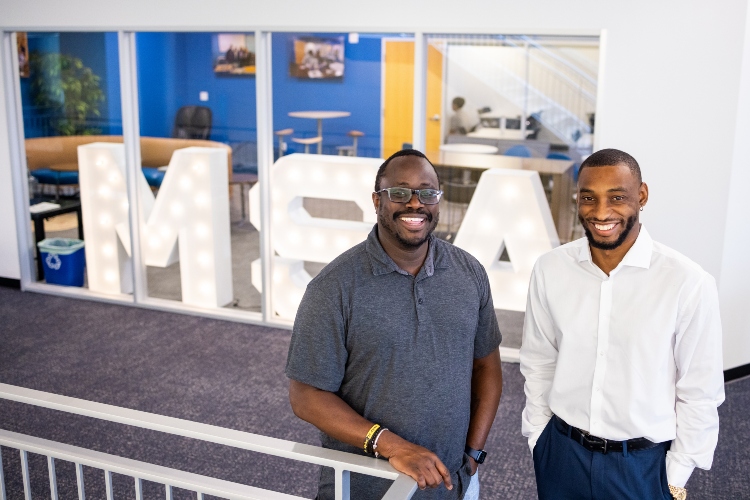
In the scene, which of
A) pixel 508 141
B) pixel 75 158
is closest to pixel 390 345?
pixel 508 141

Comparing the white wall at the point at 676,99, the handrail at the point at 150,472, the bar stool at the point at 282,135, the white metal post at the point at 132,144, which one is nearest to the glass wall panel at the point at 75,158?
the white metal post at the point at 132,144

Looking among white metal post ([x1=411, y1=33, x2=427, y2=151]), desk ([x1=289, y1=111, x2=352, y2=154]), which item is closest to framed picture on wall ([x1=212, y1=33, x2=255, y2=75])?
desk ([x1=289, y1=111, x2=352, y2=154])

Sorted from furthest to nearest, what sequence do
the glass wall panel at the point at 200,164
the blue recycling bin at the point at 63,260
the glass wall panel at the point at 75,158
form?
the blue recycling bin at the point at 63,260 < the glass wall panel at the point at 75,158 < the glass wall panel at the point at 200,164

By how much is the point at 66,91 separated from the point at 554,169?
4.12m

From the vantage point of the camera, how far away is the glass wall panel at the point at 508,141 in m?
A: 5.35

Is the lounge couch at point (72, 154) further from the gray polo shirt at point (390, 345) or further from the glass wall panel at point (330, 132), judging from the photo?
the gray polo shirt at point (390, 345)

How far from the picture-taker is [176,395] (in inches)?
199

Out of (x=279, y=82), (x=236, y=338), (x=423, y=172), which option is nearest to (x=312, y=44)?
(x=279, y=82)

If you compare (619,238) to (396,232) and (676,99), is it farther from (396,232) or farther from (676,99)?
(676,99)

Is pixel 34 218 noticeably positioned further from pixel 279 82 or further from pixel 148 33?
pixel 279 82

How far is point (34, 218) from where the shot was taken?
721cm

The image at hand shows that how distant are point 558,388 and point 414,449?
558mm

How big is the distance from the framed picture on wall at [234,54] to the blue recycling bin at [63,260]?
2.18 metres

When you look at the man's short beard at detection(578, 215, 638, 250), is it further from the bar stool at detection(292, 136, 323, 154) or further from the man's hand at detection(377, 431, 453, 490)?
the bar stool at detection(292, 136, 323, 154)
